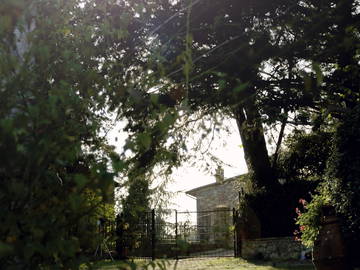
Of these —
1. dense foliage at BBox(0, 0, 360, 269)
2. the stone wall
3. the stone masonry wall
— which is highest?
the stone masonry wall

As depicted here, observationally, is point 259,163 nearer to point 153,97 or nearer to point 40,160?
point 153,97

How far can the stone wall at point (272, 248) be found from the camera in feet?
45.7

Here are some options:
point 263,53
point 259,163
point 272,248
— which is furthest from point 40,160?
point 259,163

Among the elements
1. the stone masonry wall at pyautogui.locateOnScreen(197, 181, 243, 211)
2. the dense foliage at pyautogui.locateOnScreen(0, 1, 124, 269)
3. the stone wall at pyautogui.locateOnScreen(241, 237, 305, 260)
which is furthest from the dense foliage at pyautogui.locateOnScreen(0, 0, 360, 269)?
the stone masonry wall at pyautogui.locateOnScreen(197, 181, 243, 211)

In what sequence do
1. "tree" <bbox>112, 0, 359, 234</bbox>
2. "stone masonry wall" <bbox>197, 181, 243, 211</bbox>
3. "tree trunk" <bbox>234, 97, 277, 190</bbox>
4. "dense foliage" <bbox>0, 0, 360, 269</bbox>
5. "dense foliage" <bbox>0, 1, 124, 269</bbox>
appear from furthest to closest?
"stone masonry wall" <bbox>197, 181, 243, 211</bbox>, "tree trunk" <bbox>234, 97, 277, 190</bbox>, "tree" <bbox>112, 0, 359, 234</bbox>, "dense foliage" <bbox>0, 0, 360, 269</bbox>, "dense foliage" <bbox>0, 1, 124, 269</bbox>

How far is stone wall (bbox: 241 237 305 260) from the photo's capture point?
1394cm

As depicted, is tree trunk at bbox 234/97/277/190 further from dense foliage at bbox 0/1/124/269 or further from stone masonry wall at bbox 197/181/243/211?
stone masonry wall at bbox 197/181/243/211

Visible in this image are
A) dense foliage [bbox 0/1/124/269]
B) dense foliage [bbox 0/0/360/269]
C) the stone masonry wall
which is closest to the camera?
dense foliage [bbox 0/1/124/269]

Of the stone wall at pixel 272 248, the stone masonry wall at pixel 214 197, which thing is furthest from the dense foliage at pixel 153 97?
the stone masonry wall at pixel 214 197

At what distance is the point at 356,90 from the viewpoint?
9.58 m

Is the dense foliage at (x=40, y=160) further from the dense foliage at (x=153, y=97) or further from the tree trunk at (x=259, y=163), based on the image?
the tree trunk at (x=259, y=163)

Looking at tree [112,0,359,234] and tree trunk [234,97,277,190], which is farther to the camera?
tree trunk [234,97,277,190]

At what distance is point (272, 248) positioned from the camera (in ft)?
47.5

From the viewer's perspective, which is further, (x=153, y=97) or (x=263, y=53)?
(x=263, y=53)
